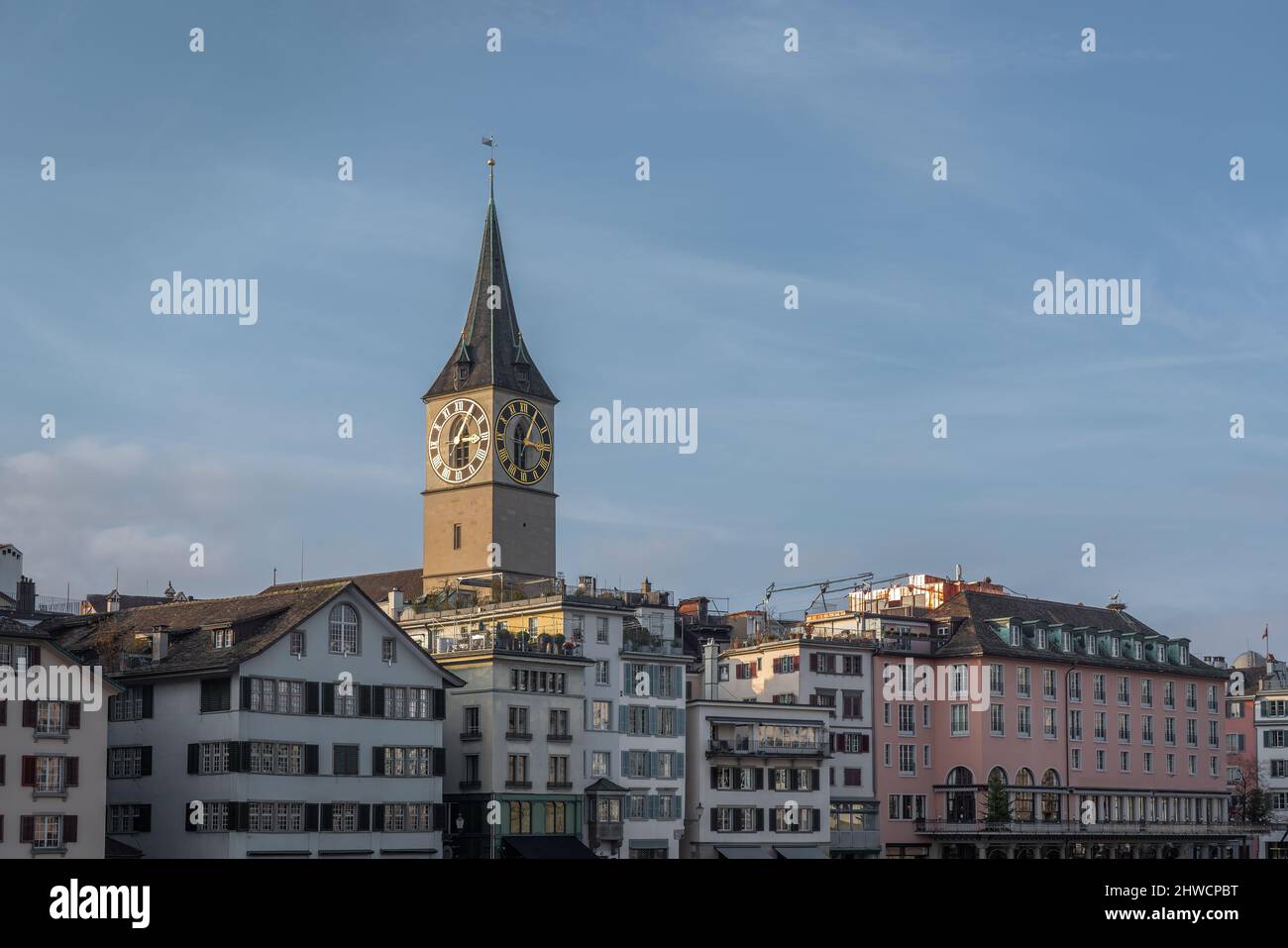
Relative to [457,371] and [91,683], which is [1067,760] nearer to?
[457,371]

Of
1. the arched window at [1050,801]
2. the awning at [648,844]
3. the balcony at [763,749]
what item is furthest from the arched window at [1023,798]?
the awning at [648,844]

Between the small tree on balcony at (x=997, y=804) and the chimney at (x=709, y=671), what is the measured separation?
21.3 m

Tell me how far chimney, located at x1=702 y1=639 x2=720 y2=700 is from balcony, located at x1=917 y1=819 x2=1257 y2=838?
18.9 metres

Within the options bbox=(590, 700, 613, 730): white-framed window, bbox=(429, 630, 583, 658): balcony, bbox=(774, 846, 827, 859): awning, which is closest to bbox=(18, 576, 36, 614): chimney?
bbox=(429, 630, 583, 658): balcony

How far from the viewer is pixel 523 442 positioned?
179 meters

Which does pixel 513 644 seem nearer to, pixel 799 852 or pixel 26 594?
pixel 799 852

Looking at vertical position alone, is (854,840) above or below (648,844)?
below

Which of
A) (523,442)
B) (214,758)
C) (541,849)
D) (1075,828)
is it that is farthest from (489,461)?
(214,758)

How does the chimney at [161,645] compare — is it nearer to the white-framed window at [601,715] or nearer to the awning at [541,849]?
the awning at [541,849]

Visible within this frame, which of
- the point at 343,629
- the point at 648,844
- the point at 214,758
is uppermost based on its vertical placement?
the point at 343,629

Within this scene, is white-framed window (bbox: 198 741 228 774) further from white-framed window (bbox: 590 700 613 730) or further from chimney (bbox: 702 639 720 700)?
chimney (bbox: 702 639 720 700)

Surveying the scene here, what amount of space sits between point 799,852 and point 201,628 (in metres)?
43.0

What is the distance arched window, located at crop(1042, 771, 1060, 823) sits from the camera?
152 metres
